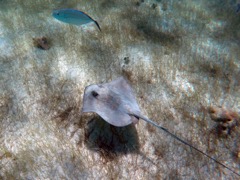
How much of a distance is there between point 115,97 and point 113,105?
0.23m

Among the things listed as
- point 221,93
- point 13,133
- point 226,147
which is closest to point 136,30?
point 221,93

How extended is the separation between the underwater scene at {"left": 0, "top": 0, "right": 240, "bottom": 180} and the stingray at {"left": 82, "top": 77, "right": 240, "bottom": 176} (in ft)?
0.07

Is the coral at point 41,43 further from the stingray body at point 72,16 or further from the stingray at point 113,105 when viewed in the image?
the stingray at point 113,105

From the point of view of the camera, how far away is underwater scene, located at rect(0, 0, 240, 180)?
3844mm

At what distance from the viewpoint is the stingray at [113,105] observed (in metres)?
3.72

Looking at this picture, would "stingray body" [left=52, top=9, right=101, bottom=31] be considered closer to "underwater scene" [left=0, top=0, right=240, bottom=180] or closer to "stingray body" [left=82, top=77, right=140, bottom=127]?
"underwater scene" [left=0, top=0, right=240, bottom=180]

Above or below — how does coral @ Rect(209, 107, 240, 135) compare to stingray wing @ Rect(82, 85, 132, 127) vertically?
below

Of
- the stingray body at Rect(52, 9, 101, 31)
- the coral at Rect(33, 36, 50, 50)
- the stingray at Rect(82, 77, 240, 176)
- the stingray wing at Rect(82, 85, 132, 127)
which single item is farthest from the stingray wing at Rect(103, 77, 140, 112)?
the coral at Rect(33, 36, 50, 50)


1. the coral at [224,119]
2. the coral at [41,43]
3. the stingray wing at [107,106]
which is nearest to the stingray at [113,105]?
the stingray wing at [107,106]

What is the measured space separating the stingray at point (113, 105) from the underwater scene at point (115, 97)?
2cm

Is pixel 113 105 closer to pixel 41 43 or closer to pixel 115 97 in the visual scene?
pixel 115 97

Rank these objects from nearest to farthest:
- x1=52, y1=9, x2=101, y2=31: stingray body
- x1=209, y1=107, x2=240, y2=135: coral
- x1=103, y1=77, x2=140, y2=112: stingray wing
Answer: x1=103, y1=77, x2=140, y2=112: stingray wing, x1=52, y1=9, x2=101, y2=31: stingray body, x1=209, y1=107, x2=240, y2=135: coral

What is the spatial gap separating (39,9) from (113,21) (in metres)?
3.65

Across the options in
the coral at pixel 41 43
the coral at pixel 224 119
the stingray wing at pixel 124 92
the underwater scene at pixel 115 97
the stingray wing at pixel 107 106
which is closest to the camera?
the stingray wing at pixel 107 106
